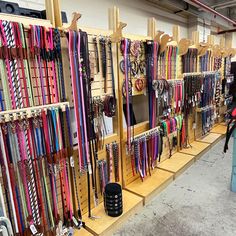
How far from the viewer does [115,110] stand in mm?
2404

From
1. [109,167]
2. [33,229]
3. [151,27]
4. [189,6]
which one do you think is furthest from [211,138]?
[33,229]

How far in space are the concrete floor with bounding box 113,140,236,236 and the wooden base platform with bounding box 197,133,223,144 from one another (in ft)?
3.67

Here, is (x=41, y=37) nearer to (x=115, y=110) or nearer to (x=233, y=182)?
(x=115, y=110)

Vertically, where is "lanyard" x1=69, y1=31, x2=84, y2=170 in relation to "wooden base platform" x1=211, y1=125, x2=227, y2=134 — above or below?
above

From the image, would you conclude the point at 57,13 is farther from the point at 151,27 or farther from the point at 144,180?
the point at 144,180

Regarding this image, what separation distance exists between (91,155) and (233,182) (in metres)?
1.95

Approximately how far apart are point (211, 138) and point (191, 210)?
2523 millimetres

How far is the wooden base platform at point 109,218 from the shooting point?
6.59ft

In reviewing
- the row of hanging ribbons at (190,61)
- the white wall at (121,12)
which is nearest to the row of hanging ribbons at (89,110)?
the white wall at (121,12)

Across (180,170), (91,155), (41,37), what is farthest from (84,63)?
(180,170)

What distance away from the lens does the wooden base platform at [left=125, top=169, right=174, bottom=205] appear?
2.57m

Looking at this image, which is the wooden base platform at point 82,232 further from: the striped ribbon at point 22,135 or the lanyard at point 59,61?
the lanyard at point 59,61

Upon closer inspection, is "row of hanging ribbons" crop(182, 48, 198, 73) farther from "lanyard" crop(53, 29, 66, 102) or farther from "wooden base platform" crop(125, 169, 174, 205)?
"lanyard" crop(53, 29, 66, 102)

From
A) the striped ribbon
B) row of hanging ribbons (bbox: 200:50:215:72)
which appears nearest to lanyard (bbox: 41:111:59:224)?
the striped ribbon
